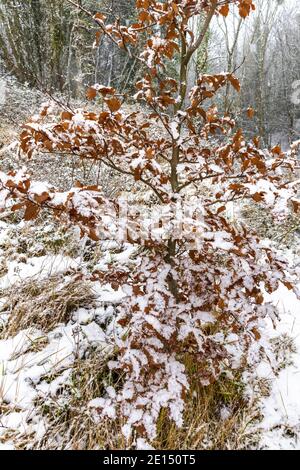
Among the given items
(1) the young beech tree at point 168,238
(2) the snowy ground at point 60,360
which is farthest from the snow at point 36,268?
(1) the young beech tree at point 168,238

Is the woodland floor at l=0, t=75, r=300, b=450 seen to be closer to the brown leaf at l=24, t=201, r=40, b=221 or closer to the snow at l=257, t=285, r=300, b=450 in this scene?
the snow at l=257, t=285, r=300, b=450

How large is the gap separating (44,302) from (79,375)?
0.74 metres

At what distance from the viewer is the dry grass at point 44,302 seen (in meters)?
2.70

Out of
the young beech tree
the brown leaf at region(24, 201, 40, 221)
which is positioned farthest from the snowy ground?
the brown leaf at region(24, 201, 40, 221)

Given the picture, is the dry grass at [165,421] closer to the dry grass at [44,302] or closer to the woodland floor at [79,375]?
the woodland floor at [79,375]

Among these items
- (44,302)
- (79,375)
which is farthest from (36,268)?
(79,375)

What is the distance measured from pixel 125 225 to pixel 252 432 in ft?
5.21

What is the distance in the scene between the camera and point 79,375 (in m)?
2.33

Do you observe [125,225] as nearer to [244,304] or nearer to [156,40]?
[244,304]

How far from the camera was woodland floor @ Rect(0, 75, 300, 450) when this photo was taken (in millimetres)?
2059

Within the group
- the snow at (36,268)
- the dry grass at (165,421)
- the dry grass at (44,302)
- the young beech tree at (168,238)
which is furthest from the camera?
the snow at (36,268)

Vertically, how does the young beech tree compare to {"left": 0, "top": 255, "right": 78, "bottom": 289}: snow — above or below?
above

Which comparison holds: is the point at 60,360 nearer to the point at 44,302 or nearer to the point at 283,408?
the point at 44,302

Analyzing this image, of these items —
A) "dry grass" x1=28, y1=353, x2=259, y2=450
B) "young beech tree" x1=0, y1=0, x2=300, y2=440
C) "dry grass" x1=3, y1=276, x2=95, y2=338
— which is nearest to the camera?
"young beech tree" x1=0, y1=0, x2=300, y2=440
